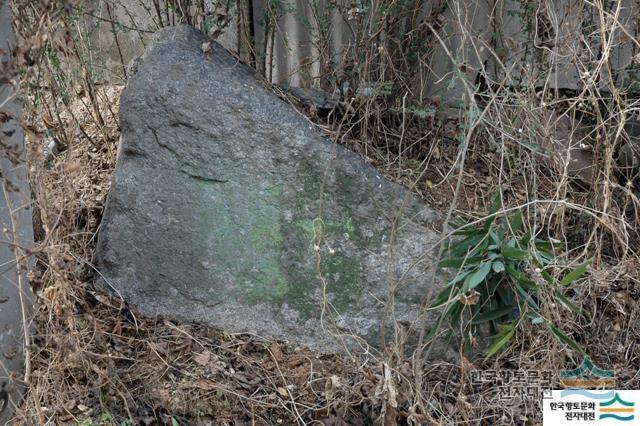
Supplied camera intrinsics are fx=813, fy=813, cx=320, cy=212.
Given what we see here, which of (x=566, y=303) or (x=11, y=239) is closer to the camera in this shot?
(x=11, y=239)

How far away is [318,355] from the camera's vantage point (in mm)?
3816

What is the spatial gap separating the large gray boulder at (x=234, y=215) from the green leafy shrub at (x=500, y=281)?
33 centimetres

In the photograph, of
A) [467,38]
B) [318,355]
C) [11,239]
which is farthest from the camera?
[467,38]

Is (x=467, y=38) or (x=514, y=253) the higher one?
(x=467, y=38)

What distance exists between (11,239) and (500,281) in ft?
6.85

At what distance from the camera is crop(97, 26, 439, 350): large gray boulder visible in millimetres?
3863

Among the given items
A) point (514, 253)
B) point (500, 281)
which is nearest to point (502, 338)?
point (500, 281)

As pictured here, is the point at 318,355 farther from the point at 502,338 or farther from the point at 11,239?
the point at 11,239

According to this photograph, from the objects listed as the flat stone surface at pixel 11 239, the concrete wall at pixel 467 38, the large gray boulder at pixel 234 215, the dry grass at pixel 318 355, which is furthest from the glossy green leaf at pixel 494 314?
the flat stone surface at pixel 11 239

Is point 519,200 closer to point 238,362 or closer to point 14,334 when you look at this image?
point 238,362

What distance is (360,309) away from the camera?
3830 mm

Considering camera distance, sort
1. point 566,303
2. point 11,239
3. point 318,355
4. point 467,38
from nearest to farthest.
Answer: point 11,239, point 566,303, point 318,355, point 467,38

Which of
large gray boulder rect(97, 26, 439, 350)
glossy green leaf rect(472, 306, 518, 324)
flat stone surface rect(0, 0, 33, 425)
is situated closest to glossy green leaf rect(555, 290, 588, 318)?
glossy green leaf rect(472, 306, 518, 324)

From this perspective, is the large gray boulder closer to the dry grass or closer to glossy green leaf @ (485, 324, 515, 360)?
the dry grass
